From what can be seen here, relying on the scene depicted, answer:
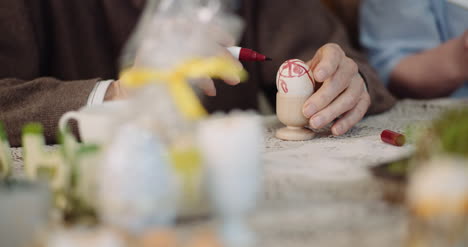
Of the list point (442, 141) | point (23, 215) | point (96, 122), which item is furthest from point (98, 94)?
point (442, 141)

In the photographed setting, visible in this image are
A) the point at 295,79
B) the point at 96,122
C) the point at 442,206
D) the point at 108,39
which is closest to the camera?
the point at 442,206

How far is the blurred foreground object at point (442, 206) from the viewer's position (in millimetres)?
418

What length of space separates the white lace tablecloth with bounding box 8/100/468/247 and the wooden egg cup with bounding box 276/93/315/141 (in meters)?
0.02

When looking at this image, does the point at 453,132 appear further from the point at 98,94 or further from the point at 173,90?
the point at 98,94

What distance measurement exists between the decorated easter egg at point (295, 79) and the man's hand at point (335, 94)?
2 centimetres

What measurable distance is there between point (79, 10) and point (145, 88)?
29.1 inches

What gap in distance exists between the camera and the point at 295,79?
79 centimetres

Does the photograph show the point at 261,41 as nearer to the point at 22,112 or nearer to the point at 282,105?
the point at 282,105

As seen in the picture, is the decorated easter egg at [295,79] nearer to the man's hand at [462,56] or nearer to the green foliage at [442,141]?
the green foliage at [442,141]

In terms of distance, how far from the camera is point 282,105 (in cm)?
82

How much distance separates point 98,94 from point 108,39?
429 mm

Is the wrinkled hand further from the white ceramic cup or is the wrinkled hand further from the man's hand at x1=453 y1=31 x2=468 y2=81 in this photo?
the white ceramic cup

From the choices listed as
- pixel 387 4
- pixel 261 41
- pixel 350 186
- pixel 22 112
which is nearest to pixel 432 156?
pixel 350 186

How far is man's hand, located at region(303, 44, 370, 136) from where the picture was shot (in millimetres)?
813
